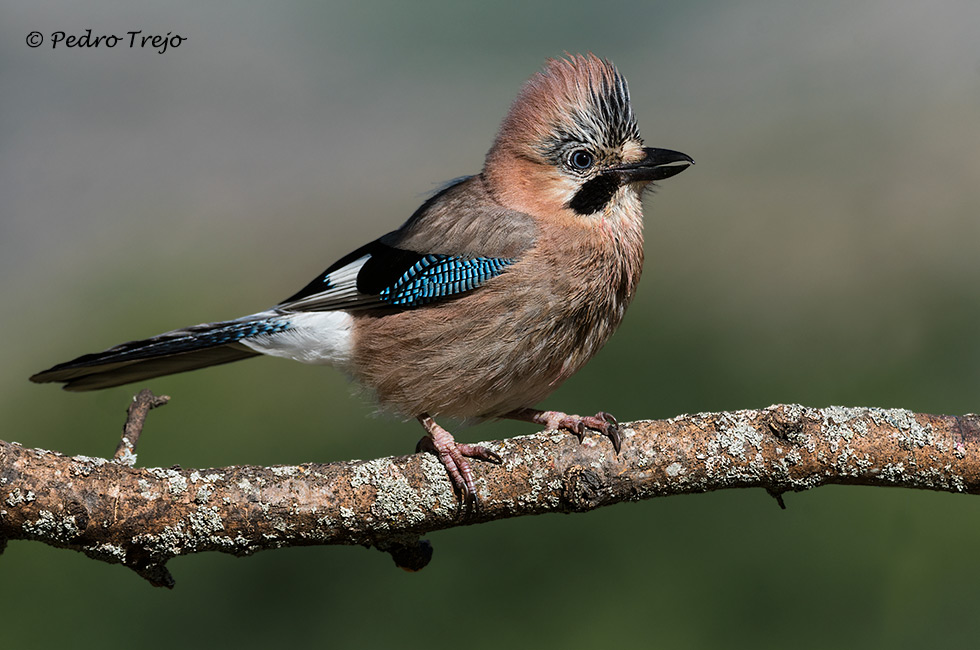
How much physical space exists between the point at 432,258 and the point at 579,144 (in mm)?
838

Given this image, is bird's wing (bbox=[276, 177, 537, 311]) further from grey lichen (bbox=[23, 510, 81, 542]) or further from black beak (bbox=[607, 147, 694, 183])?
grey lichen (bbox=[23, 510, 81, 542])

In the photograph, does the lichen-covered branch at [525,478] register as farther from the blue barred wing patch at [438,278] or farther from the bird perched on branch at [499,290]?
the blue barred wing patch at [438,278]

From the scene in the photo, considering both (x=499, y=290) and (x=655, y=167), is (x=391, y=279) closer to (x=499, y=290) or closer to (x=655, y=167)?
(x=499, y=290)

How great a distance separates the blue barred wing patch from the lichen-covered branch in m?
0.90

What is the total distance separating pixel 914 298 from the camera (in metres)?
9.46

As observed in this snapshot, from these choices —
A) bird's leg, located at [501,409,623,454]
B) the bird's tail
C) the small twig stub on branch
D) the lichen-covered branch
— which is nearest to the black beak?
bird's leg, located at [501,409,623,454]

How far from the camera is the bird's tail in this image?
4195mm

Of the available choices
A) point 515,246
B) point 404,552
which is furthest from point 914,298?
point 404,552

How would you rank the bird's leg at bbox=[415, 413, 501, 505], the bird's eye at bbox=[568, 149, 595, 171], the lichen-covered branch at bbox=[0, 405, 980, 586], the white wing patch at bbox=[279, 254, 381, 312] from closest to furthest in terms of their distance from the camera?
1. the lichen-covered branch at bbox=[0, 405, 980, 586]
2. the bird's leg at bbox=[415, 413, 501, 505]
3. the bird's eye at bbox=[568, 149, 595, 171]
4. the white wing patch at bbox=[279, 254, 381, 312]

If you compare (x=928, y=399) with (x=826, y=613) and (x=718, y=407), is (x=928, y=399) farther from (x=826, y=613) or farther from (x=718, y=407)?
(x=826, y=613)

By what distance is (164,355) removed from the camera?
434cm

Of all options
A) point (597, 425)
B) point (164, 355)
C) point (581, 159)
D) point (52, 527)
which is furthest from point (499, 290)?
point (52, 527)

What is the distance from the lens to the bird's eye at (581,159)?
174 inches

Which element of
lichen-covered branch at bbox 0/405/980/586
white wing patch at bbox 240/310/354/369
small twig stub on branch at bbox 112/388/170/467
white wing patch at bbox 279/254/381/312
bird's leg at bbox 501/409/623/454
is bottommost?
lichen-covered branch at bbox 0/405/980/586
